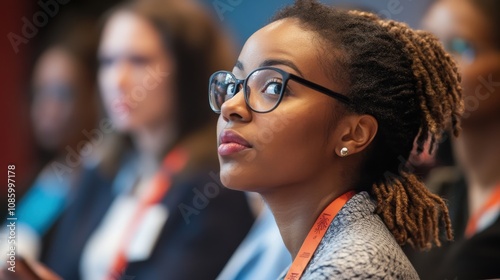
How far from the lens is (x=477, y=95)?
1.99 meters

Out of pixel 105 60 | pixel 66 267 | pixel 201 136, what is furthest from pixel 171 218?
pixel 105 60

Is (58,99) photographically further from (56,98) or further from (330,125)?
(330,125)

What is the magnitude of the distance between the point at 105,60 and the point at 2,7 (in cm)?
51

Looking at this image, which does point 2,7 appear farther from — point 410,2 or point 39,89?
point 410,2

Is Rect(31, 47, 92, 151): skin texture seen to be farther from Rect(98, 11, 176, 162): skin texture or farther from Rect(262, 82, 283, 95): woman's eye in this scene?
Rect(262, 82, 283, 95): woman's eye

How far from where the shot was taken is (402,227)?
1447 mm

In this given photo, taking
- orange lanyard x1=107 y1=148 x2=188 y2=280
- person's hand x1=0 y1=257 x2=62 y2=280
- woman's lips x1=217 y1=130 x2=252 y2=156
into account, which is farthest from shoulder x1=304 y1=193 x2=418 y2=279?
person's hand x1=0 y1=257 x2=62 y2=280

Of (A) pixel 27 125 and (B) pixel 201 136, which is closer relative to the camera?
(B) pixel 201 136

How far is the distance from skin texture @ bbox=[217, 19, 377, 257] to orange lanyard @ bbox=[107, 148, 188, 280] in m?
1.08

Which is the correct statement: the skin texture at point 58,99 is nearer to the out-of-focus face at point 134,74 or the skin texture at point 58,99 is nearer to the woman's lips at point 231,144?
the out-of-focus face at point 134,74

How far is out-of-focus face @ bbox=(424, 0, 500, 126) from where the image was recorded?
6.47ft

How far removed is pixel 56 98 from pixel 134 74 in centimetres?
42

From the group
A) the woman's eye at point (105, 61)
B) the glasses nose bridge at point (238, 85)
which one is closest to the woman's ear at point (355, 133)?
the glasses nose bridge at point (238, 85)

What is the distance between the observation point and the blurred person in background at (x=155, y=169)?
2.40 metres
